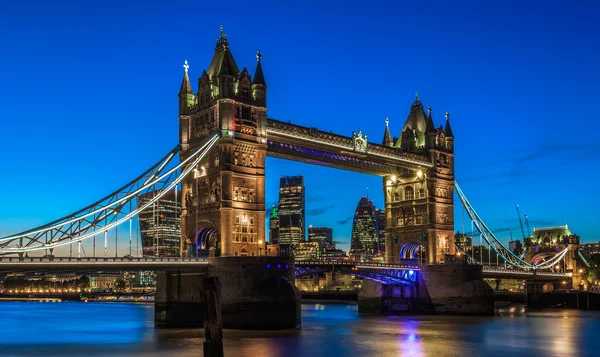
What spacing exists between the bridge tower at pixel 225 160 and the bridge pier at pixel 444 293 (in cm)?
2460

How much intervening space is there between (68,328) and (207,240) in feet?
52.0

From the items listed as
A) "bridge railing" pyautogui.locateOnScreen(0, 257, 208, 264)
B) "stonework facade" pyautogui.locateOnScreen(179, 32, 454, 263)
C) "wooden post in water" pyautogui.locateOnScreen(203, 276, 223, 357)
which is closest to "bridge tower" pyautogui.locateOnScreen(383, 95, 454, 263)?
"stonework facade" pyautogui.locateOnScreen(179, 32, 454, 263)

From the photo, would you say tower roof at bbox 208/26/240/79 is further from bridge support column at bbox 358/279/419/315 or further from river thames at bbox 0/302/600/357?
bridge support column at bbox 358/279/419/315

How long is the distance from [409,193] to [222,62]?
33.6m

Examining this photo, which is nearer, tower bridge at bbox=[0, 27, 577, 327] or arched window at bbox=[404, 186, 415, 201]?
tower bridge at bbox=[0, 27, 577, 327]

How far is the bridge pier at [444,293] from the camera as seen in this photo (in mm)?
80250

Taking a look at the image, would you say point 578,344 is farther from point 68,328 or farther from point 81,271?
point 68,328

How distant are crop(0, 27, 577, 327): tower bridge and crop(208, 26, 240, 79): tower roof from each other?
125 mm

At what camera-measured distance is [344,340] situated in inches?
2135

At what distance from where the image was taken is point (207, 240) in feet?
227

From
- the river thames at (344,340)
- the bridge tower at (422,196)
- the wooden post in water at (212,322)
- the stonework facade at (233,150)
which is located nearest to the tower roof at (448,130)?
the bridge tower at (422,196)

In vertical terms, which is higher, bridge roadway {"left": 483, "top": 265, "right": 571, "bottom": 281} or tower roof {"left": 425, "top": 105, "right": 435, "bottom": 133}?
tower roof {"left": 425, "top": 105, "right": 435, "bottom": 133}

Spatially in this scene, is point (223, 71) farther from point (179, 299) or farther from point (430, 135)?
point (430, 135)

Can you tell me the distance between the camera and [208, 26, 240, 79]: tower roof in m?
66.1
